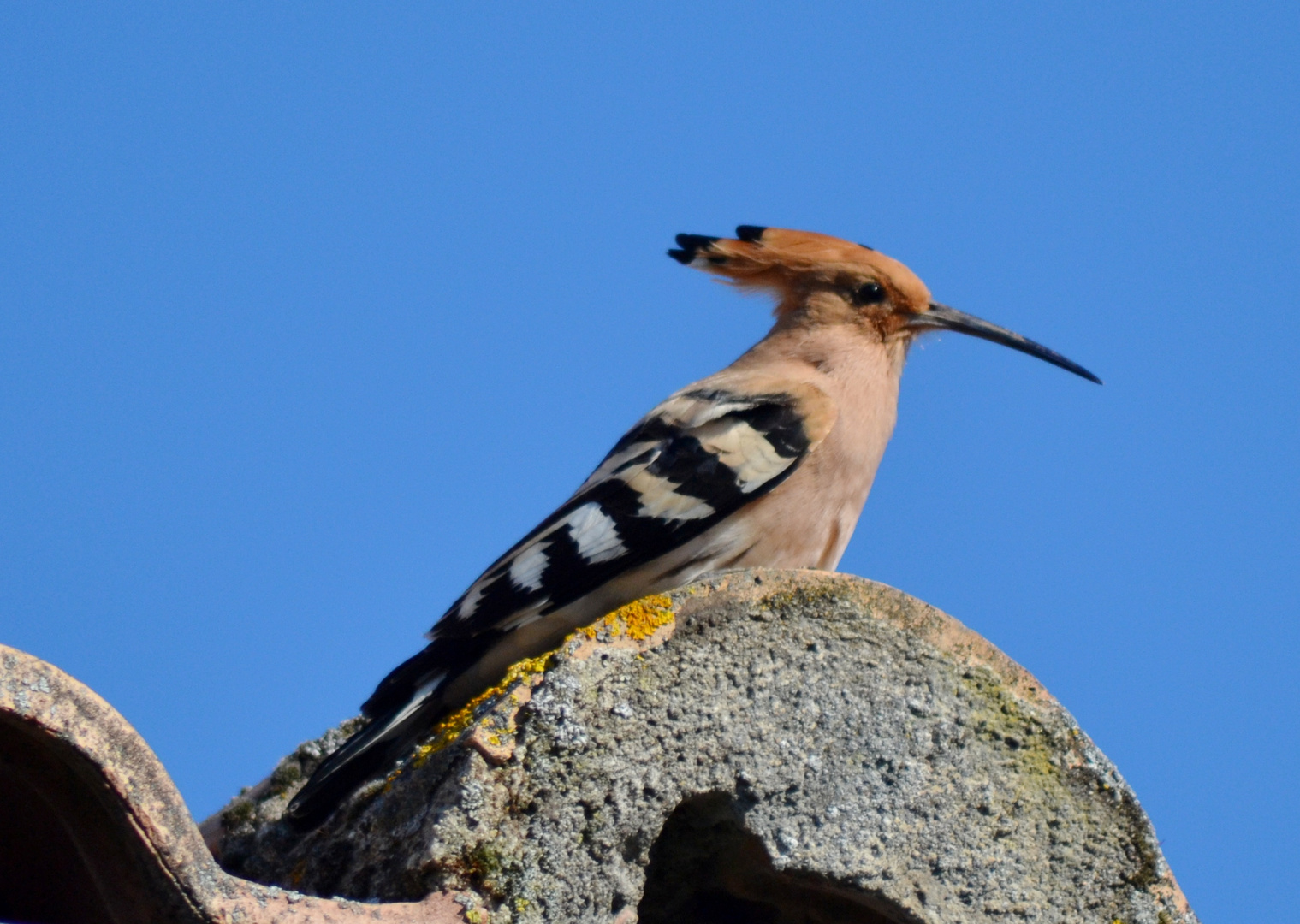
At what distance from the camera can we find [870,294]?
14.4 ft

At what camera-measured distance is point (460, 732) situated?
2.62 metres

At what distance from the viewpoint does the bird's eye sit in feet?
14.4

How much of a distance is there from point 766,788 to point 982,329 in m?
2.23

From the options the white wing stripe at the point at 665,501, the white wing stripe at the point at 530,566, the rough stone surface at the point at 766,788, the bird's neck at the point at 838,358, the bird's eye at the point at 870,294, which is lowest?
the rough stone surface at the point at 766,788

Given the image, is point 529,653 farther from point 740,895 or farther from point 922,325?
point 922,325

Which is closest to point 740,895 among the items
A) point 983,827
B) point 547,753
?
point 983,827

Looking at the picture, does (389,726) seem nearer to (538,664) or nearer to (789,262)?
(538,664)

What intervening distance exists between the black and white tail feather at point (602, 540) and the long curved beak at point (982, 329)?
0.76 metres

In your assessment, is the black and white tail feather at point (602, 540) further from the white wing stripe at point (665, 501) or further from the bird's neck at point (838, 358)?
the bird's neck at point (838, 358)

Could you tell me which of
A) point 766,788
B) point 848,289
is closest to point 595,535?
point 766,788

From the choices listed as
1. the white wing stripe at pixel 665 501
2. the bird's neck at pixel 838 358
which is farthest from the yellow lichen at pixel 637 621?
the bird's neck at pixel 838 358

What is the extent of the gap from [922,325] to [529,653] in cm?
184

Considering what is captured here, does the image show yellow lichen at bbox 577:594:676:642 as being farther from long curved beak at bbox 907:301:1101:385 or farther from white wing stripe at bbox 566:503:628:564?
long curved beak at bbox 907:301:1101:385

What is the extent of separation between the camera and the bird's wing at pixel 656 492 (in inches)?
→ 128
